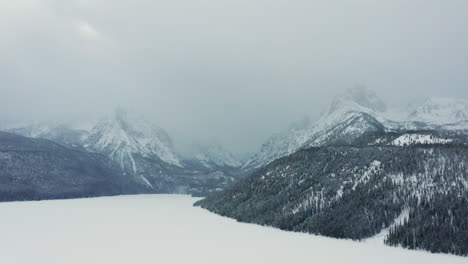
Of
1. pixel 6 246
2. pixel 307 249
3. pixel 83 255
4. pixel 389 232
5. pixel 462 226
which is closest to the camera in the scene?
pixel 83 255

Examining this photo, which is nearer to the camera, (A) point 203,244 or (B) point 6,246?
(B) point 6,246

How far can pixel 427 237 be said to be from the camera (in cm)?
17725

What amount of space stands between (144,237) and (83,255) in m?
51.3

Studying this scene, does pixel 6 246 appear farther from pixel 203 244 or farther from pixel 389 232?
pixel 389 232

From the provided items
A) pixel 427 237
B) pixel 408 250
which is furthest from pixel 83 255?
pixel 427 237

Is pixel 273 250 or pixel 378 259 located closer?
pixel 378 259

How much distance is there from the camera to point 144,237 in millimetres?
190125

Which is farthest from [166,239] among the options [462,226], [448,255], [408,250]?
[462,226]

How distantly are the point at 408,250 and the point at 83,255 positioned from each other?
123139 millimetres

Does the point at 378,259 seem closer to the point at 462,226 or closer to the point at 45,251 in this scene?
the point at 462,226

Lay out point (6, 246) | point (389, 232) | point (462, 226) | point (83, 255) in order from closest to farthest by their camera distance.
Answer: point (83, 255) < point (6, 246) < point (462, 226) < point (389, 232)

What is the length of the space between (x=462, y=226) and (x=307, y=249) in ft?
226

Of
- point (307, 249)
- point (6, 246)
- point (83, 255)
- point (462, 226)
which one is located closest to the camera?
point (83, 255)

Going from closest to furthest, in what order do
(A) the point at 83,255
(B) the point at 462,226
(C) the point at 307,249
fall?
(A) the point at 83,255 < (C) the point at 307,249 < (B) the point at 462,226
